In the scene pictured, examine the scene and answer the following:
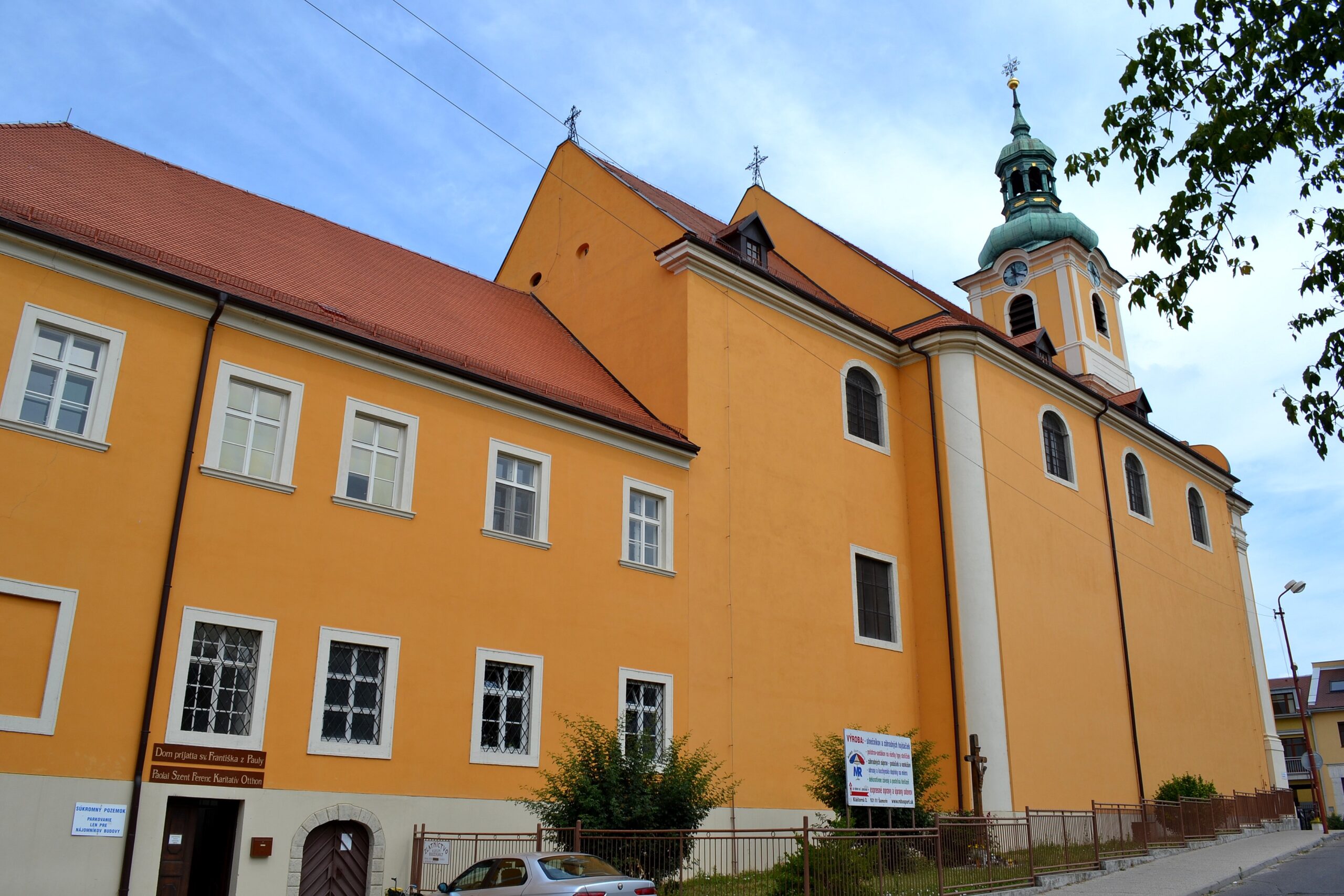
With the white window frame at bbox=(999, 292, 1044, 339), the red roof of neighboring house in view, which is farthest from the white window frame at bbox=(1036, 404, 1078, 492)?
the red roof of neighboring house

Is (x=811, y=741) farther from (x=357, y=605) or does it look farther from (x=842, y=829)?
(x=357, y=605)

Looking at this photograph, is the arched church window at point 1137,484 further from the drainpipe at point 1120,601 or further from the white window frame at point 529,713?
the white window frame at point 529,713

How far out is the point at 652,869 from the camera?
14.0 meters

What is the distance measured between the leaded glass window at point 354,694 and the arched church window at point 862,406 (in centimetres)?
1262

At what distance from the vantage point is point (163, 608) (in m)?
13.4

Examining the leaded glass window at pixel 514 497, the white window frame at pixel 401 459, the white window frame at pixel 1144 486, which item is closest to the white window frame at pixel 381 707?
the white window frame at pixel 401 459

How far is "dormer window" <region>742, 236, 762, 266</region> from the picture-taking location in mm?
23734

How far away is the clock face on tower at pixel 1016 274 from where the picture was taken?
39.1m

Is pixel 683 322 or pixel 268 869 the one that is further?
pixel 683 322

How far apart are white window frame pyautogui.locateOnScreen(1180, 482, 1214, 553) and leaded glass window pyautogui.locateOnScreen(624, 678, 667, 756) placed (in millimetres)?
22749

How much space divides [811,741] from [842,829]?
271 inches

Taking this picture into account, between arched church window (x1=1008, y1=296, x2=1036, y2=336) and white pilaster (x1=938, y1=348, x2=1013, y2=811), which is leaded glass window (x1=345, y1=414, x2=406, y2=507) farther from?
arched church window (x1=1008, y1=296, x2=1036, y2=336)

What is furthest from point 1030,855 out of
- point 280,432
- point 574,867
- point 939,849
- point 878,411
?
point 280,432

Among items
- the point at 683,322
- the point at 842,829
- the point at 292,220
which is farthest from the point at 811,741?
the point at 292,220
